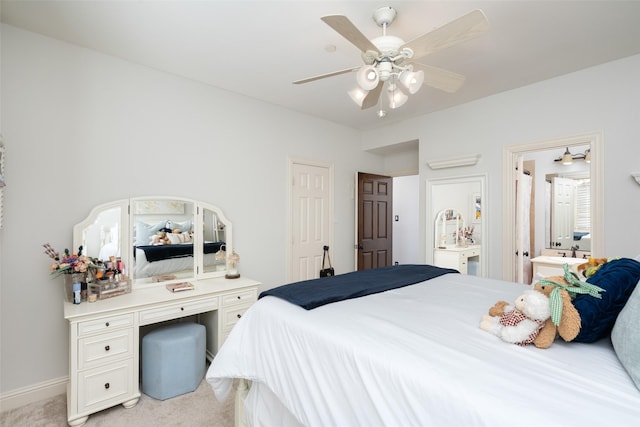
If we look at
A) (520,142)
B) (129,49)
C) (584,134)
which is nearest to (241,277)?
(129,49)

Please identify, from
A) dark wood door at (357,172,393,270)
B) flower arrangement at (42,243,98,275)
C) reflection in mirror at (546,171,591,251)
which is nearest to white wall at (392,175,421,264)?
dark wood door at (357,172,393,270)

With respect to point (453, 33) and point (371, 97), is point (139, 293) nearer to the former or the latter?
point (371, 97)

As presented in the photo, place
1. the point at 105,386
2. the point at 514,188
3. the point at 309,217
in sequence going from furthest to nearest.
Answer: the point at 309,217 < the point at 514,188 < the point at 105,386

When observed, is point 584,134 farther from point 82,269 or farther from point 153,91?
point 82,269

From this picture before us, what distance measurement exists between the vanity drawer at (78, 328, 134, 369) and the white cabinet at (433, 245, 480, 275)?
335 cm

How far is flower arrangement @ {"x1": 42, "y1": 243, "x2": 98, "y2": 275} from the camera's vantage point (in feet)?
6.98

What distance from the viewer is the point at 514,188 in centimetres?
329

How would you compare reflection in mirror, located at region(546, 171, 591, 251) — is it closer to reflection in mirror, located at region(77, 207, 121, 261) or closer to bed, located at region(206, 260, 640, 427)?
bed, located at region(206, 260, 640, 427)

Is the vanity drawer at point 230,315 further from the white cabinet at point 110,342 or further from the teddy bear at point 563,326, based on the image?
the teddy bear at point 563,326

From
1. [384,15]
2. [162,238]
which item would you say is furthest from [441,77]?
[162,238]

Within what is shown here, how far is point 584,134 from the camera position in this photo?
2.76 m

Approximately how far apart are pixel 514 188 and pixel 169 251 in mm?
3616

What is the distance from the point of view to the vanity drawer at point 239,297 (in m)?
2.72

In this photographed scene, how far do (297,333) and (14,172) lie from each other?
95.0 inches
